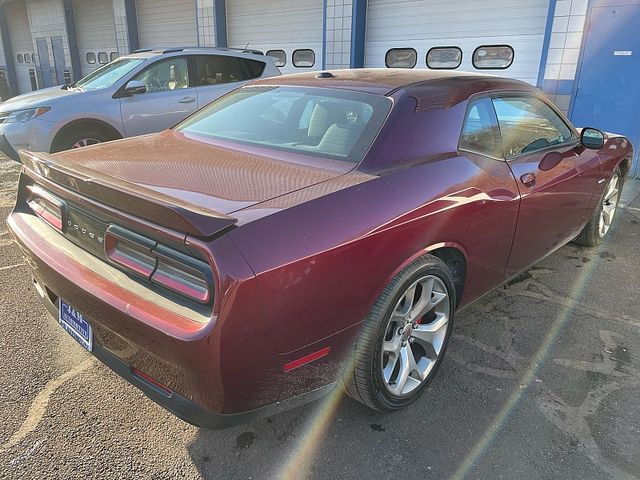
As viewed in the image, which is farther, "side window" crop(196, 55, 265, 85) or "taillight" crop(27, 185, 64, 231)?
"side window" crop(196, 55, 265, 85)

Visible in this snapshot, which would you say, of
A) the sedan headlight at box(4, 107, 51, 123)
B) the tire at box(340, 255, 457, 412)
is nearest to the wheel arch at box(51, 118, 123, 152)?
the sedan headlight at box(4, 107, 51, 123)

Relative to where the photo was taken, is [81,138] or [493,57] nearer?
[81,138]

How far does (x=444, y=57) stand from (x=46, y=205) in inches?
312

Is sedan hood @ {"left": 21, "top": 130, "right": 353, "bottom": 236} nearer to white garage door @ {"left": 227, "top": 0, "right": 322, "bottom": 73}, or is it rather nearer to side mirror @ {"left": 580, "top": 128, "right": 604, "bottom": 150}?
side mirror @ {"left": 580, "top": 128, "right": 604, "bottom": 150}

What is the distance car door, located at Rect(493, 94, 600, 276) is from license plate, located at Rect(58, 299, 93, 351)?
2364 mm

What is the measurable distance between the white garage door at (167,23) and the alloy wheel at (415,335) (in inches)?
499

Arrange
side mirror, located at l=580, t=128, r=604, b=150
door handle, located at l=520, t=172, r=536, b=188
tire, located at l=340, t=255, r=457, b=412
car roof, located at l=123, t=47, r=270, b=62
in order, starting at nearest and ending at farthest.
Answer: tire, located at l=340, t=255, r=457, b=412 → door handle, located at l=520, t=172, r=536, b=188 → side mirror, located at l=580, t=128, r=604, b=150 → car roof, located at l=123, t=47, r=270, b=62

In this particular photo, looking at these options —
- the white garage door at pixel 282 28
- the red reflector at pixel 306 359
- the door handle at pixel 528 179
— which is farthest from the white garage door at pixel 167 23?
the red reflector at pixel 306 359

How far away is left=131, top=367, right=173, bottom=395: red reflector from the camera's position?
6.07 feet

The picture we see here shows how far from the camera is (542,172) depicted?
311 centimetres

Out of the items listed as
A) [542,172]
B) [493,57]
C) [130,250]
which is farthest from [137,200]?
[493,57]

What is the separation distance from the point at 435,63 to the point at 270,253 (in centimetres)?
829

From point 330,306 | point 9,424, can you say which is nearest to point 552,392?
point 330,306

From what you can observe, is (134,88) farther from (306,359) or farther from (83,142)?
(306,359)
